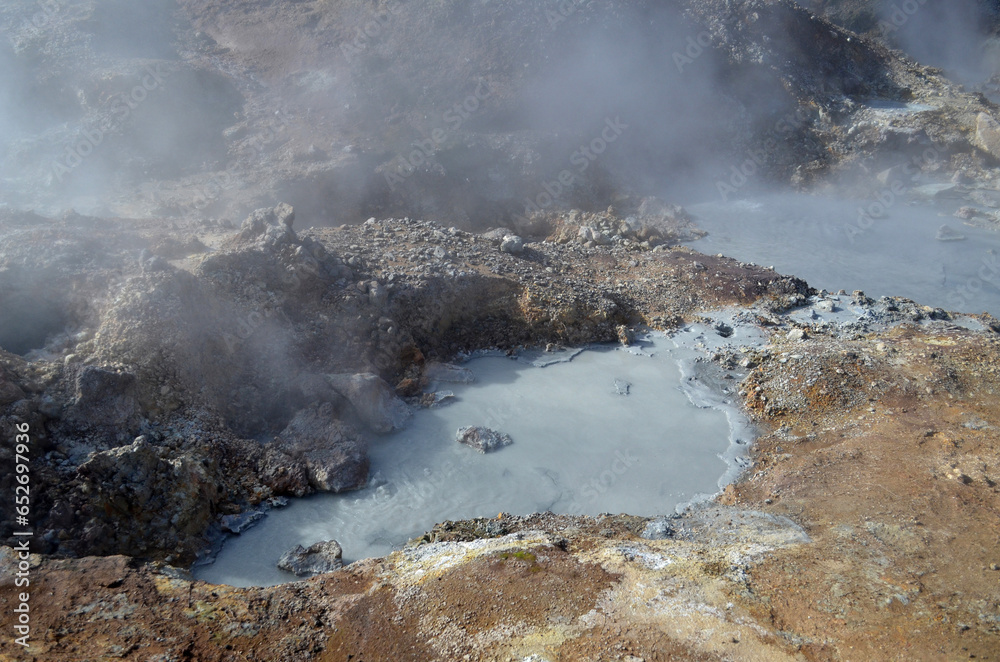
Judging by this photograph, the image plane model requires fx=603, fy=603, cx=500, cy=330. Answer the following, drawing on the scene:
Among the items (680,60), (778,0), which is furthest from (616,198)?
(778,0)

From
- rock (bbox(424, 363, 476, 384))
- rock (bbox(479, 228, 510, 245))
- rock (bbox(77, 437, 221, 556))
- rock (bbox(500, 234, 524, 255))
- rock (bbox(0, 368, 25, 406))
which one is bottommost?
rock (bbox(424, 363, 476, 384))

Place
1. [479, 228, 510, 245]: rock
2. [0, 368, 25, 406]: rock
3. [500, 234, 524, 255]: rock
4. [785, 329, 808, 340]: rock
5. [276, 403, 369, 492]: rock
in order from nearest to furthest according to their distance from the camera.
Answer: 1. [0, 368, 25, 406]: rock
2. [276, 403, 369, 492]: rock
3. [785, 329, 808, 340]: rock
4. [500, 234, 524, 255]: rock
5. [479, 228, 510, 245]: rock

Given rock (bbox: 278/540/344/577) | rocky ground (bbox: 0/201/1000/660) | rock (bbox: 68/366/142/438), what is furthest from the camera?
rock (bbox: 68/366/142/438)

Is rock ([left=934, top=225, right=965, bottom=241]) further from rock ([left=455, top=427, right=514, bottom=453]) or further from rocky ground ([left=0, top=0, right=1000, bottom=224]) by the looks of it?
rock ([left=455, top=427, right=514, bottom=453])

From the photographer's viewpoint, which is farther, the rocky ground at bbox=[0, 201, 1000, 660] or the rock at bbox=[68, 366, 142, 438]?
the rock at bbox=[68, 366, 142, 438]

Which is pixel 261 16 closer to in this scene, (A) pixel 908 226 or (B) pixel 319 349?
(B) pixel 319 349


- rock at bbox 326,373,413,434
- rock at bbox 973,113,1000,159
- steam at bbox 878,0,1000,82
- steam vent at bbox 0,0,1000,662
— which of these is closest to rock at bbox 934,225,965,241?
steam vent at bbox 0,0,1000,662

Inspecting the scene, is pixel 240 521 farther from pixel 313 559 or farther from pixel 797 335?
pixel 797 335

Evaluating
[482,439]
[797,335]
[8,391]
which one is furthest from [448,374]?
[797,335]
